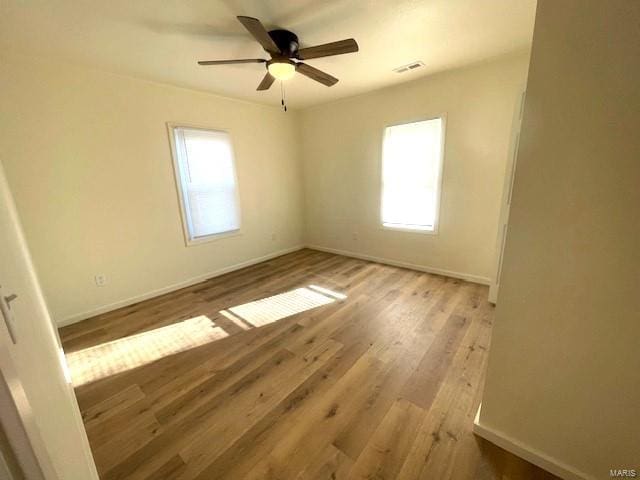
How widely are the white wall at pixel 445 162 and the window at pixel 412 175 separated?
108mm

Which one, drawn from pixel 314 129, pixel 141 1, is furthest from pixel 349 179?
pixel 141 1

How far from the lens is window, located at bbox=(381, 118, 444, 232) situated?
330 cm

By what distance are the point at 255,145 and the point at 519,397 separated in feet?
13.4

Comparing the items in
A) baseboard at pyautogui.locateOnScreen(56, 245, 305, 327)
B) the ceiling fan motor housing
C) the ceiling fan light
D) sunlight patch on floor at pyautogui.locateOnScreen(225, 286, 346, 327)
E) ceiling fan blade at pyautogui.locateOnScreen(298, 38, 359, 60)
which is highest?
the ceiling fan motor housing

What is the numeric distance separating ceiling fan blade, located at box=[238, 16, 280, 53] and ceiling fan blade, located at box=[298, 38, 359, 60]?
22 centimetres

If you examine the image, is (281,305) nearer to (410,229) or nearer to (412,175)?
(410,229)

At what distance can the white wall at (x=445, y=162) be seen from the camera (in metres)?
2.79

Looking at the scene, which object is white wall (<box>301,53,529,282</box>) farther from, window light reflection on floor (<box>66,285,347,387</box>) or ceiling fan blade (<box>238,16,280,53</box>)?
ceiling fan blade (<box>238,16,280,53</box>)

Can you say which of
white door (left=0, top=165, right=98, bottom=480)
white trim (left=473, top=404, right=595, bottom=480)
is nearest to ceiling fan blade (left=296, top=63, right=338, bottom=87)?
white door (left=0, top=165, right=98, bottom=480)

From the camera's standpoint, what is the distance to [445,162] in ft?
10.4

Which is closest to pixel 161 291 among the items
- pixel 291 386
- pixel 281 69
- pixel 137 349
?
pixel 137 349

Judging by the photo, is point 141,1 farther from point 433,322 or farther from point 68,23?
point 433,322

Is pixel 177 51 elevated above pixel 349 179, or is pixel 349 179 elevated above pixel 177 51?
pixel 177 51

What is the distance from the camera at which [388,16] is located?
185cm
